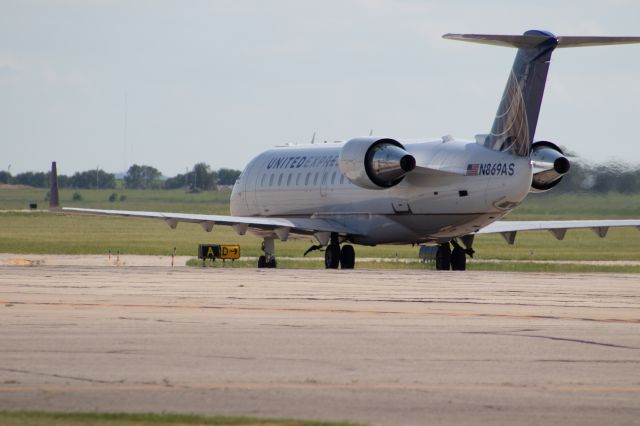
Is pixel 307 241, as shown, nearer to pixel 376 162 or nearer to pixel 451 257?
pixel 451 257

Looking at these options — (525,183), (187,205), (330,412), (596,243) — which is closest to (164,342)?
(330,412)

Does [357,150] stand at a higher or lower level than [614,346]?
higher

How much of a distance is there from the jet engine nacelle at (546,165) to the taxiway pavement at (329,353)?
1039cm

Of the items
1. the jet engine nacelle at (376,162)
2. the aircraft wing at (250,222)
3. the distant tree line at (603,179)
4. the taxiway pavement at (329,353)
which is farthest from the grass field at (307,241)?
the taxiway pavement at (329,353)

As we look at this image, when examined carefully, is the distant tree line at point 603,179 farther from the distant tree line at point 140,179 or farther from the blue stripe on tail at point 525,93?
the distant tree line at point 140,179

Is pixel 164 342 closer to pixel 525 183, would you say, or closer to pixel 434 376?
pixel 434 376

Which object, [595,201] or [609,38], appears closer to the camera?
[609,38]

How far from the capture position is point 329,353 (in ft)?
45.3

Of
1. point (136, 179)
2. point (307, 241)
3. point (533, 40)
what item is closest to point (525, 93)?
point (533, 40)

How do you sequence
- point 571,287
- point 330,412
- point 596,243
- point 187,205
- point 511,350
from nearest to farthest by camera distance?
point 330,412 < point 511,350 < point 571,287 < point 596,243 < point 187,205

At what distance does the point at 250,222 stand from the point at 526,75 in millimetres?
9601

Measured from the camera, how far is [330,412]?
10305mm

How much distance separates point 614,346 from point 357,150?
2134 cm

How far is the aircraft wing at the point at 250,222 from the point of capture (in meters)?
37.0
